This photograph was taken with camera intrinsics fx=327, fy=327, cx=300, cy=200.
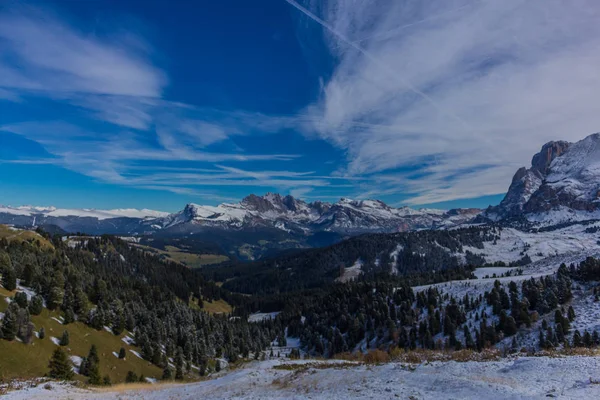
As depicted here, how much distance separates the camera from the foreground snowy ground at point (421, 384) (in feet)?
73.8

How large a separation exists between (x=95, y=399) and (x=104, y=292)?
8335 cm

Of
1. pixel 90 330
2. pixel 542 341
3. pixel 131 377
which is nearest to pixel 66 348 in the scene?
pixel 131 377

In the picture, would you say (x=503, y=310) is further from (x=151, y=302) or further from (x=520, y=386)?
(x=151, y=302)

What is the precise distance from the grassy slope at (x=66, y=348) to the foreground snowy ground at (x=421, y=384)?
2205 cm

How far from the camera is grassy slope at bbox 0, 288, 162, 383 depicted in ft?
163

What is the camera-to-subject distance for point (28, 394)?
2989 cm

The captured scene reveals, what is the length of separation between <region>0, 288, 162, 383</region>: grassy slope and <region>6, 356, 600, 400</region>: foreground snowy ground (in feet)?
72.4

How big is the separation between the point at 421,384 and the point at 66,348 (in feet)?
221

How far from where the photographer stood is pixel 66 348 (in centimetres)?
6291

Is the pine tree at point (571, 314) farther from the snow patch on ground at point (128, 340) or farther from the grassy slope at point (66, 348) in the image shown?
the snow patch on ground at point (128, 340)

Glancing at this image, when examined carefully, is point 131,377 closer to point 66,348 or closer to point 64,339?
point 66,348

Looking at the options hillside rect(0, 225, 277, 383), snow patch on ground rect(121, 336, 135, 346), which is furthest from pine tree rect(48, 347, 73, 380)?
snow patch on ground rect(121, 336, 135, 346)

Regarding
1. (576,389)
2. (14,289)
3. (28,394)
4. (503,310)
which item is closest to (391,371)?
(576,389)

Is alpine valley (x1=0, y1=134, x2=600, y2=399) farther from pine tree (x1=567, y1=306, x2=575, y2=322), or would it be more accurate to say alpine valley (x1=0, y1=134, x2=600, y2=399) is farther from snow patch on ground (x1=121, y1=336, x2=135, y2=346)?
snow patch on ground (x1=121, y1=336, x2=135, y2=346)
